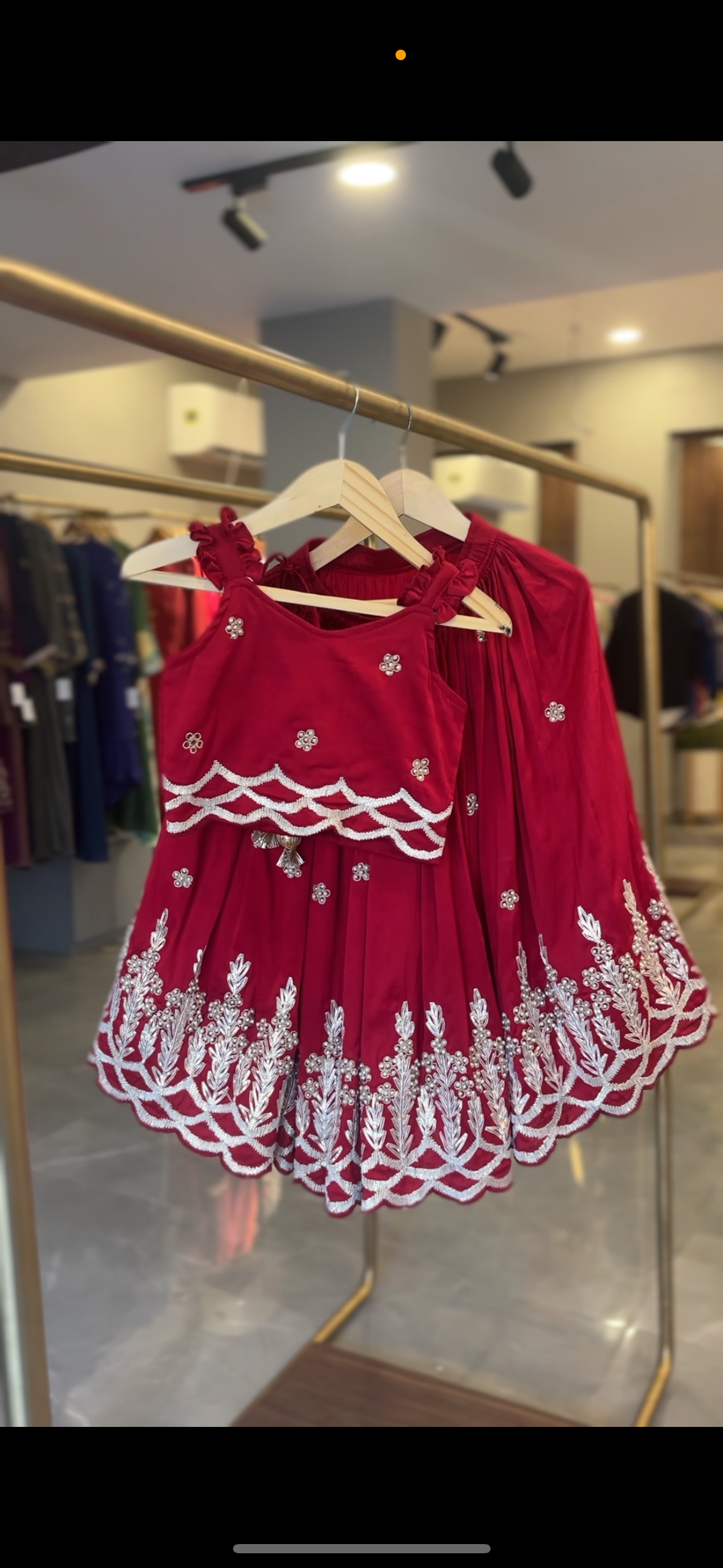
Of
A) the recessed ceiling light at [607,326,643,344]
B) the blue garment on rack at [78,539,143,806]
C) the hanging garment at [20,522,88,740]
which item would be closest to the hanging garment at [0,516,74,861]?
the hanging garment at [20,522,88,740]

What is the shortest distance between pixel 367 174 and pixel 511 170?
398mm

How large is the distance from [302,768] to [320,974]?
225 millimetres

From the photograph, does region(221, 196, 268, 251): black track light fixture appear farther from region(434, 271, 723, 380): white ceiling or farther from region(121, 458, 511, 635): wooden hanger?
region(121, 458, 511, 635): wooden hanger

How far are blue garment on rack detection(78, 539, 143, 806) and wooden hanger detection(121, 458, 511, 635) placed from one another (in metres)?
2.44

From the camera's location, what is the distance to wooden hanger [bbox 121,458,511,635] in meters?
1.04

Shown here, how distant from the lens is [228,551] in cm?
108

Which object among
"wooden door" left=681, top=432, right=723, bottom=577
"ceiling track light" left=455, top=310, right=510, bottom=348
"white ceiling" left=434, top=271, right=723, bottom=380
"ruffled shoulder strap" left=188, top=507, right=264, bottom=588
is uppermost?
"white ceiling" left=434, top=271, right=723, bottom=380

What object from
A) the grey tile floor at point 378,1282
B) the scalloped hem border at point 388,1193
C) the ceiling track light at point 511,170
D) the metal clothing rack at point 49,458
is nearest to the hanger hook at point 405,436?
the metal clothing rack at point 49,458

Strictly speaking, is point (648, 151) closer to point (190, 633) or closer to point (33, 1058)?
point (190, 633)

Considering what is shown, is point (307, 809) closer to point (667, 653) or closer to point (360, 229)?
point (360, 229)

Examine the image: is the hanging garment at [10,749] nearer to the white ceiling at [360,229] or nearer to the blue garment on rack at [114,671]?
the blue garment on rack at [114,671]

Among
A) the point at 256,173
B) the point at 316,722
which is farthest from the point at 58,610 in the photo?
the point at 316,722

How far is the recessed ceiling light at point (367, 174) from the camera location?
8.48 ft
